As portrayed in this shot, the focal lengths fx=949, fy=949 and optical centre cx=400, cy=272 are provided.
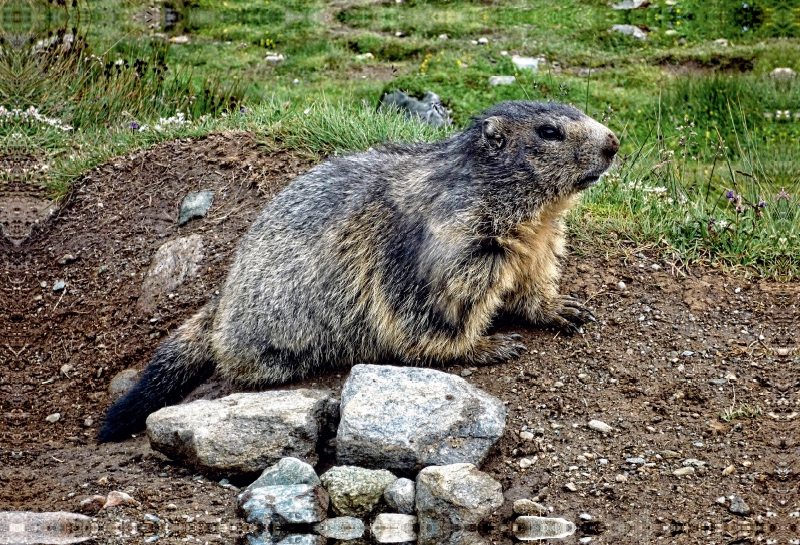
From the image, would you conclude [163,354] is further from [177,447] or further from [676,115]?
[676,115]

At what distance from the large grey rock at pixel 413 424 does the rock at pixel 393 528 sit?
40 cm

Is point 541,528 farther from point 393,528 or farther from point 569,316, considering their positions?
point 569,316

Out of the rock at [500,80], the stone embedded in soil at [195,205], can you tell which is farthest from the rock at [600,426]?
the rock at [500,80]

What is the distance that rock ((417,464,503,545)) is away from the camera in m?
5.29

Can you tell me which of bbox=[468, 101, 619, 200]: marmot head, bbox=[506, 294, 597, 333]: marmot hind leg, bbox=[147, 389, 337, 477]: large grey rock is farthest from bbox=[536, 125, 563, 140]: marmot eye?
bbox=[147, 389, 337, 477]: large grey rock

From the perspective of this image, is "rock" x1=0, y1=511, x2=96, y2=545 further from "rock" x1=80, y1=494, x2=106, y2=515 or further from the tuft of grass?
the tuft of grass

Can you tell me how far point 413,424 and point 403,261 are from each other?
1.28m

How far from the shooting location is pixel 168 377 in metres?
7.18

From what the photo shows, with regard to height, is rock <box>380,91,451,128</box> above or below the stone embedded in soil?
above

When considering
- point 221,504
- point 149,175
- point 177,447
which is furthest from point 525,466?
point 149,175

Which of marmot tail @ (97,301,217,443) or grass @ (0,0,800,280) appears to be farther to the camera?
grass @ (0,0,800,280)

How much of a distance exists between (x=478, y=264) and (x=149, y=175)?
4338 millimetres

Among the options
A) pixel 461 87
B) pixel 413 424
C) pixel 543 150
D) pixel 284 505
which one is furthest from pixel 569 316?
pixel 461 87

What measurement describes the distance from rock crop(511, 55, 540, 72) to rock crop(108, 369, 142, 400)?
30.2ft
